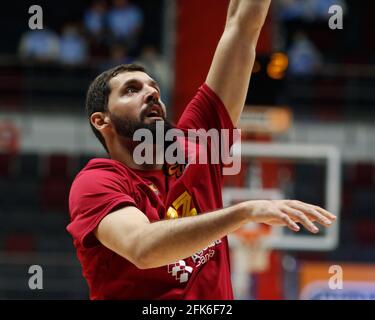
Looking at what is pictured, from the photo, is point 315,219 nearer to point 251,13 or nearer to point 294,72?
point 251,13

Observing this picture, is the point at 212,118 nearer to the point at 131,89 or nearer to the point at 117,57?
the point at 131,89

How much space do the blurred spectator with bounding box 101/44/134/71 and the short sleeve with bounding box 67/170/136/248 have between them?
853 centimetres

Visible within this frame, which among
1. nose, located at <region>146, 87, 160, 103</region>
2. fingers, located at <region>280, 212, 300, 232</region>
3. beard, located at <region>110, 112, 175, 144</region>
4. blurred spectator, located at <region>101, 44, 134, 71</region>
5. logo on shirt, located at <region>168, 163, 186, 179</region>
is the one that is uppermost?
blurred spectator, located at <region>101, 44, 134, 71</region>

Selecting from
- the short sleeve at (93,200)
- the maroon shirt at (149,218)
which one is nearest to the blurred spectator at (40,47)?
the maroon shirt at (149,218)

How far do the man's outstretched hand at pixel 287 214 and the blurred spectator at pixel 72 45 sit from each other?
33.0 feet

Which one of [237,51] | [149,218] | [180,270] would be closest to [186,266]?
[180,270]

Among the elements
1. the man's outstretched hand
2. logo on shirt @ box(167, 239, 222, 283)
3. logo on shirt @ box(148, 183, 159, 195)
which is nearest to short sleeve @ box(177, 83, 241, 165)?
logo on shirt @ box(148, 183, 159, 195)

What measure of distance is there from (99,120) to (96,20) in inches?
378

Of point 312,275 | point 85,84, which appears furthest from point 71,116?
point 312,275

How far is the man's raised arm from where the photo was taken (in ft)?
12.0

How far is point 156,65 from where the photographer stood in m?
11.9

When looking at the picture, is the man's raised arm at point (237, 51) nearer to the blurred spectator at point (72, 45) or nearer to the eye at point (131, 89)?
the eye at point (131, 89)

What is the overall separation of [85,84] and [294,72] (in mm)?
3106

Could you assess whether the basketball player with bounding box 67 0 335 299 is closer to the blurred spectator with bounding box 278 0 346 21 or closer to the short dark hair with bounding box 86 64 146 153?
the short dark hair with bounding box 86 64 146 153
